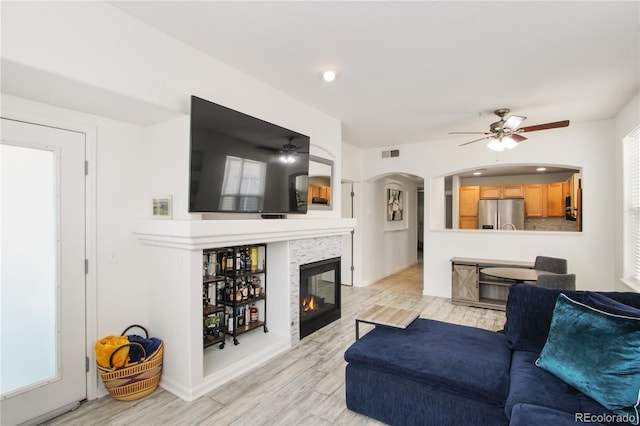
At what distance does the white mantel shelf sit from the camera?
2391 millimetres

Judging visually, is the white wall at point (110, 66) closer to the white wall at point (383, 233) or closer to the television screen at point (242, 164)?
the television screen at point (242, 164)

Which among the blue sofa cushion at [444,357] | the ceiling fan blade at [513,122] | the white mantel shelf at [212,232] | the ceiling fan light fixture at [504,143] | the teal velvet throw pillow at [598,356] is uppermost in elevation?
the ceiling fan blade at [513,122]

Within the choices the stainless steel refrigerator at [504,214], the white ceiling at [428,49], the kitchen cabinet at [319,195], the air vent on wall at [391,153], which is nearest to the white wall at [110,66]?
the white ceiling at [428,49]

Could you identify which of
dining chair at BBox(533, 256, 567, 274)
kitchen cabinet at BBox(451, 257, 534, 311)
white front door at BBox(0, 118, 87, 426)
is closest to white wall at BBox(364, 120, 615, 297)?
kitchen cabinet at BBox(451, 257, 534, 311)

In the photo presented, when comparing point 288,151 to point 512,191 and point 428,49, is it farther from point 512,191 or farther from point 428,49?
point 512,191

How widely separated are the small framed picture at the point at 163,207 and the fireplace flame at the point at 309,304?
1.91m

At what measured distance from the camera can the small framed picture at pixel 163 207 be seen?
268 centimetres

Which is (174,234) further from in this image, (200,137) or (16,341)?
(16,341)

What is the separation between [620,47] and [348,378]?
3.46m

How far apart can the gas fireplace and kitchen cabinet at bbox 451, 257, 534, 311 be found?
218 cm

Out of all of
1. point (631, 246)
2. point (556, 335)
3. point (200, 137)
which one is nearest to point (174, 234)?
point (200, 137)

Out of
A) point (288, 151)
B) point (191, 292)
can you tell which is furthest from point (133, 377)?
point (288, 151)

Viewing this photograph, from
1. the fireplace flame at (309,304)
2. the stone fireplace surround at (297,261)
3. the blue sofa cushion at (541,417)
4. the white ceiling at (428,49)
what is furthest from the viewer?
the fireplace flame at (309,304)

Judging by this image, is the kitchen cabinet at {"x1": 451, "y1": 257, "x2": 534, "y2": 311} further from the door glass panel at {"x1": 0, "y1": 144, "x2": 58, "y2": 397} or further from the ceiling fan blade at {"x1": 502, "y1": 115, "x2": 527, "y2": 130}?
the door glass panel at {"x1": 0, "y1": 144, "x2": 58, "y2": 397}
